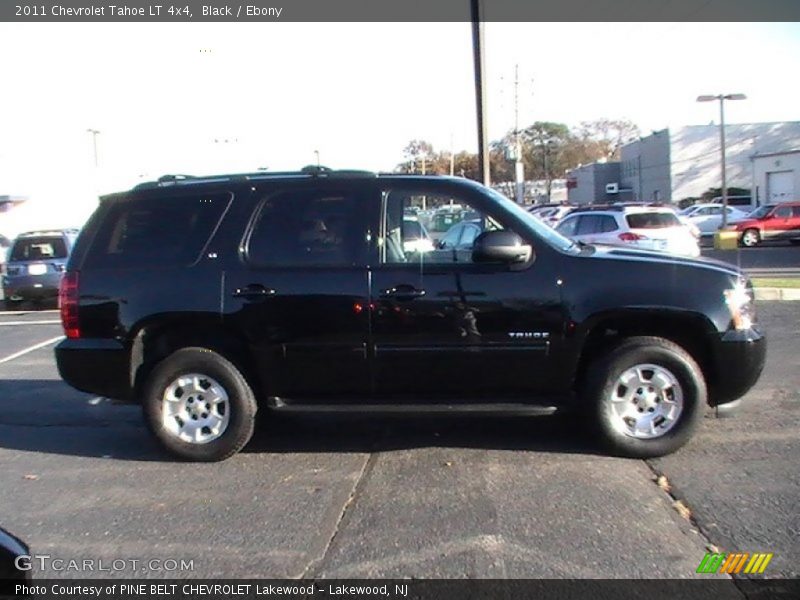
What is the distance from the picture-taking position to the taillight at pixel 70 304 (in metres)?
5.74

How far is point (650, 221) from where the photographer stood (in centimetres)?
1736

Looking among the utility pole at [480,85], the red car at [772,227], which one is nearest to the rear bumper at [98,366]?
the utility pole at [480,85]

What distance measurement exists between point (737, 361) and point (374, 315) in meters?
2.51

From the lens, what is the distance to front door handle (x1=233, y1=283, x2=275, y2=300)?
5551mm

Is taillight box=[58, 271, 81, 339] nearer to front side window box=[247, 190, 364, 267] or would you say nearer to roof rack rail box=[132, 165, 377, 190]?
roof rack rail box=[132, 165, 377, 190]

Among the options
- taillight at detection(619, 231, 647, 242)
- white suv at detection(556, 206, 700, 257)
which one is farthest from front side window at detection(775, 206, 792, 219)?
taillight at detection(619, 231, 647, 242)

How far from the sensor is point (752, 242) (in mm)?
28891

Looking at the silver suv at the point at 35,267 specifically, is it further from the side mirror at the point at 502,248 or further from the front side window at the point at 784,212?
the front side window at the point at 784,212

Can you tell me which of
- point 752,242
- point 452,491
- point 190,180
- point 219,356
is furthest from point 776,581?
point 752,242

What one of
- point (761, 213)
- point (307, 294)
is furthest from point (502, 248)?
point (761, 213)

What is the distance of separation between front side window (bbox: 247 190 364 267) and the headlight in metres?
2.58

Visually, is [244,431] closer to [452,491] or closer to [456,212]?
[452,491]

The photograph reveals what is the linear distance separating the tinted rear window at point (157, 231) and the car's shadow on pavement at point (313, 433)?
1397 mm

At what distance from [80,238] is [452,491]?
334 cm
